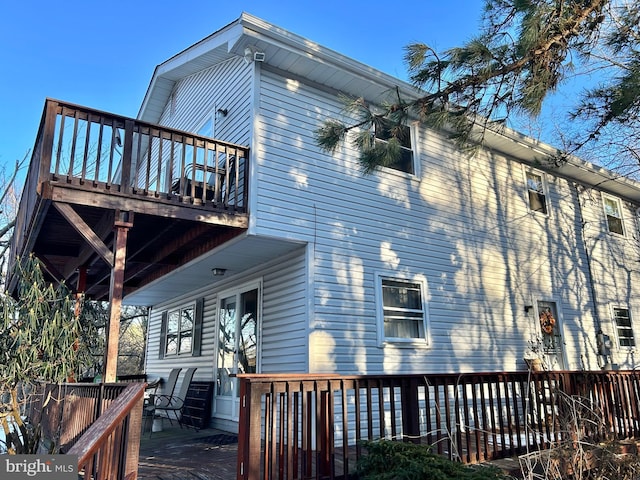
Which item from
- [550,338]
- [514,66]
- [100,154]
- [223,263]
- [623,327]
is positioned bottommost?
[550,338]

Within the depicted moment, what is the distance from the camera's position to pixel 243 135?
6.73m

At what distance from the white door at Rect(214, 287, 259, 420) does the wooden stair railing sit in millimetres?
3632

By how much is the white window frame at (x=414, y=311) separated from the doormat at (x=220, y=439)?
2.51 m

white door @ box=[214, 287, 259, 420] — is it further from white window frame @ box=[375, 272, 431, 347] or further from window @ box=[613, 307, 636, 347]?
window @ box=[613, 307, 636, 347]

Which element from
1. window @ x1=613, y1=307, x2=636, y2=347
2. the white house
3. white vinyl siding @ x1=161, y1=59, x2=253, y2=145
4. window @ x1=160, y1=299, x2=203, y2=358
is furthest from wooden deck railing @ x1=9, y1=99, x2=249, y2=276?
window @ x1=613, y1=307, x2=636, y2=347

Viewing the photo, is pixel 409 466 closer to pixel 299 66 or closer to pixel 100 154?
pixel 100 154

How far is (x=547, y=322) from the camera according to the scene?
9242 millimetres

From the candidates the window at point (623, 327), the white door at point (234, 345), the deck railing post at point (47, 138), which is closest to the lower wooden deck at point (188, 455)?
the white door at point (234, 345)

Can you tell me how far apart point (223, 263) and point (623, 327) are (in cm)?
903

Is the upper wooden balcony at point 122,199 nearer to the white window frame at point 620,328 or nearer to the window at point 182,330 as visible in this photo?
the window at point 182,330

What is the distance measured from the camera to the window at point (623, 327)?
34.9 ft

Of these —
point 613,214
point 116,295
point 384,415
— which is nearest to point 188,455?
point 116,295

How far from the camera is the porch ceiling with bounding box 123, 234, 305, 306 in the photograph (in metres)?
6.49

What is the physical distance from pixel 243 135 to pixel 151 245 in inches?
88.3
